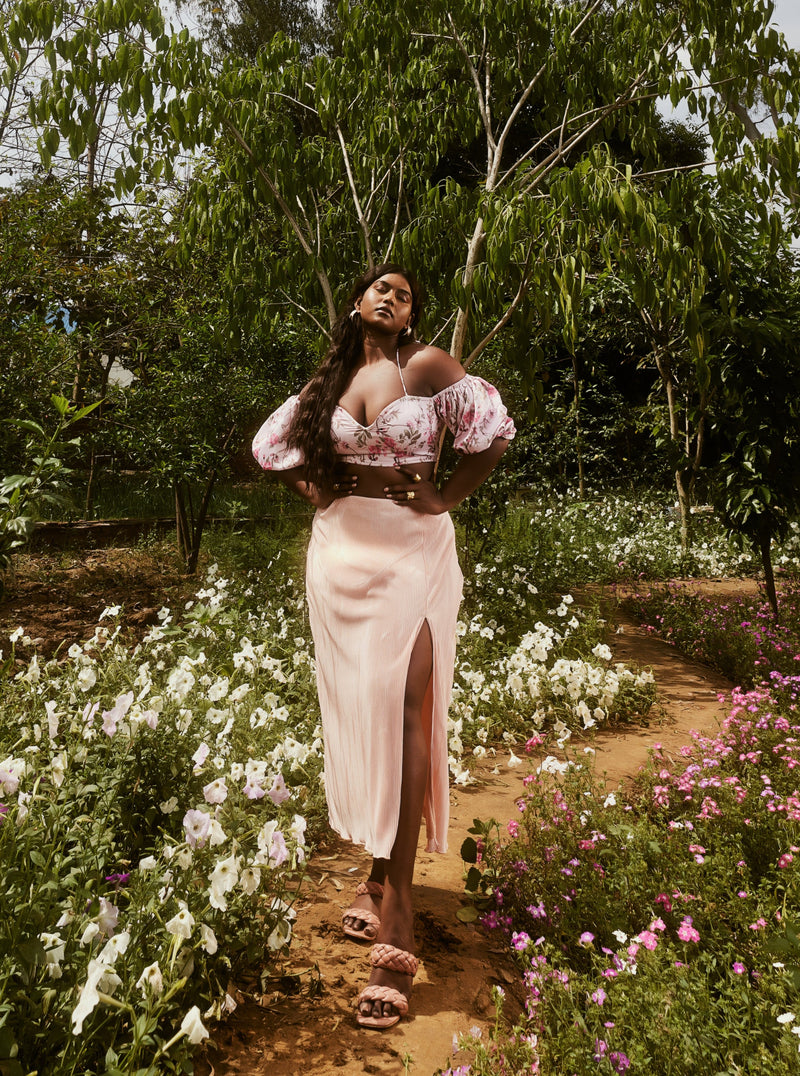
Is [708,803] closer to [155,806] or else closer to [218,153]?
[155,806]

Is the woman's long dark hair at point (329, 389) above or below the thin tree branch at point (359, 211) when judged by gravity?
below

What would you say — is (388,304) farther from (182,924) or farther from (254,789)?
(182,924)

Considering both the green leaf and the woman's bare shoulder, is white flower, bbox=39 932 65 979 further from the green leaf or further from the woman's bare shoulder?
the woman's bare shoulder

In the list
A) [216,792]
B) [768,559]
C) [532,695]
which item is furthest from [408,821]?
[768,559]

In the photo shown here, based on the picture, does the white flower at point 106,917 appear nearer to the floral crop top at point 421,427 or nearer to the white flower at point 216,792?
the white flower at point 216,792

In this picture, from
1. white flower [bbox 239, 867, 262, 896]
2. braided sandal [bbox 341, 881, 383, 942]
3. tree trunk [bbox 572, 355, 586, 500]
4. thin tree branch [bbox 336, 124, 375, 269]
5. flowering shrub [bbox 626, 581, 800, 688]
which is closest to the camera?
white flower [bbox 239, 867, 262, 896]

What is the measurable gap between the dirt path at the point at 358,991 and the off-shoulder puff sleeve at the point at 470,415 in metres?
1.54

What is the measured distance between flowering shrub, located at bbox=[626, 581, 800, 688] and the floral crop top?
11.0ft

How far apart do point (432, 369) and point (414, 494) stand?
412 millimetres

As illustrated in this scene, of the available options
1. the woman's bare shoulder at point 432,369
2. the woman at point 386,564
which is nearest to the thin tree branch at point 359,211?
the woman at point 386,564

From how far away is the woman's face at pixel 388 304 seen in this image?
2.61 meters

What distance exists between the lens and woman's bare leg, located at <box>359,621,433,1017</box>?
89.6 inches

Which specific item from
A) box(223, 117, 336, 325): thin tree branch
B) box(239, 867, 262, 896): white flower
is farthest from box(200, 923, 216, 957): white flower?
box(223, 117, 336, 325): thin tree branch

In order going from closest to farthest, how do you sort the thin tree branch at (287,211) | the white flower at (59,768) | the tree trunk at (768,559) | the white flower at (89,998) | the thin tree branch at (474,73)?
1. the white flower at (89,998)
2. the white flower at (59,768)
3. the thin tree branch at (287,211)
4. the thin tree branch at (474,73)
5. the tree trunk at (768,559)
